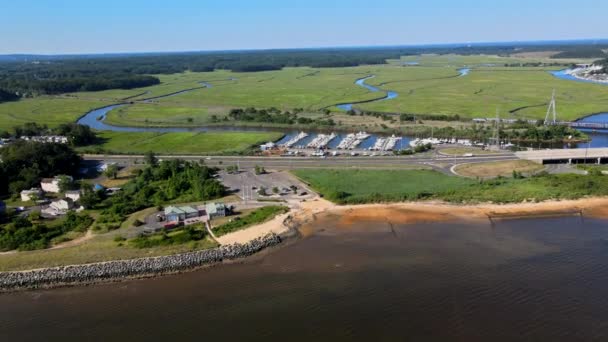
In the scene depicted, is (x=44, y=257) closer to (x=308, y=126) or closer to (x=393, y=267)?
(x=393, y=267)

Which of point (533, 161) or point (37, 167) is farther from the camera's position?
point (533, 161)

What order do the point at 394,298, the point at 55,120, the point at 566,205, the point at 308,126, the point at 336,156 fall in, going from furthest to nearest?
the point at 55,120 < the point at 308,126 < the point at 336,156 < the point at 566,205 < the point at 394,298

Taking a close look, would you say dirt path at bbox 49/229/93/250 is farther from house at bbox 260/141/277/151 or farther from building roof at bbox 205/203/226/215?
house at bbox 260/141/277/151

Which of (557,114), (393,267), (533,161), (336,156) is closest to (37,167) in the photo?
(336,156)

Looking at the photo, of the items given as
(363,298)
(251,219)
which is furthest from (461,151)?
(363,298)

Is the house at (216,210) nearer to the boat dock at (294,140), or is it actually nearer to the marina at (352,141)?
the marina at (352,141)

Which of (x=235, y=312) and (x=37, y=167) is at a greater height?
(x=37, y=167)

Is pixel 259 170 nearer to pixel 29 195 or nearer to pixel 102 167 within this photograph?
pixel 102 167
